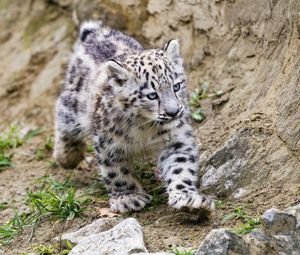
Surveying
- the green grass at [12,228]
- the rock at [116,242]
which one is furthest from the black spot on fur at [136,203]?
the green grass at [12,228]

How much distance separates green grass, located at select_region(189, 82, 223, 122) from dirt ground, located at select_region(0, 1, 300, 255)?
81 mm

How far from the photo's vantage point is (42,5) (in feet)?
42.9

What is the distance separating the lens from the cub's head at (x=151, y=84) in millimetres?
7773

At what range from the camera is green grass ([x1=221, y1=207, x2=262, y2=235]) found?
649 cm

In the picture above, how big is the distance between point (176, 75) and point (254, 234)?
2.39 metres

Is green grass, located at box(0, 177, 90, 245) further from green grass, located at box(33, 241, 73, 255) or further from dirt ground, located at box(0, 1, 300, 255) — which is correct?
green grass, located at box(33, 241, 73, 255)

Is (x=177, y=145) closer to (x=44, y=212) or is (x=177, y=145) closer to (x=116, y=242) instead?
(x=44, y=212)

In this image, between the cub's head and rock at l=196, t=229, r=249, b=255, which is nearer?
rock at l=196, t=229, r=249, b=255

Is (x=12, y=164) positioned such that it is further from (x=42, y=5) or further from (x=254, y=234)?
(x=254, y=234)

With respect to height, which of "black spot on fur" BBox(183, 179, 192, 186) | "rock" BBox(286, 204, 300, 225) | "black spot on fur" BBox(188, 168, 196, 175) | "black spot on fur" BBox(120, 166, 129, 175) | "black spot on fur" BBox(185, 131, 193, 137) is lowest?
"black spot on fur" BBox(120, 166, 129, 175)

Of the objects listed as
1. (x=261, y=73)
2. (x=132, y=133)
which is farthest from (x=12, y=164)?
(x=261, y=73)

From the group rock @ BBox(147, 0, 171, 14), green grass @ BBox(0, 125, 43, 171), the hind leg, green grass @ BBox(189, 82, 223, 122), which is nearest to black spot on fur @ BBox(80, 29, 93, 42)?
the hind leg

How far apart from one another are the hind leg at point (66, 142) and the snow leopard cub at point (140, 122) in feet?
2.27

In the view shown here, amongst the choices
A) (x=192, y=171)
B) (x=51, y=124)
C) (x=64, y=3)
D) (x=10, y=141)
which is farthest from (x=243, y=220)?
(x=64, y=3)
